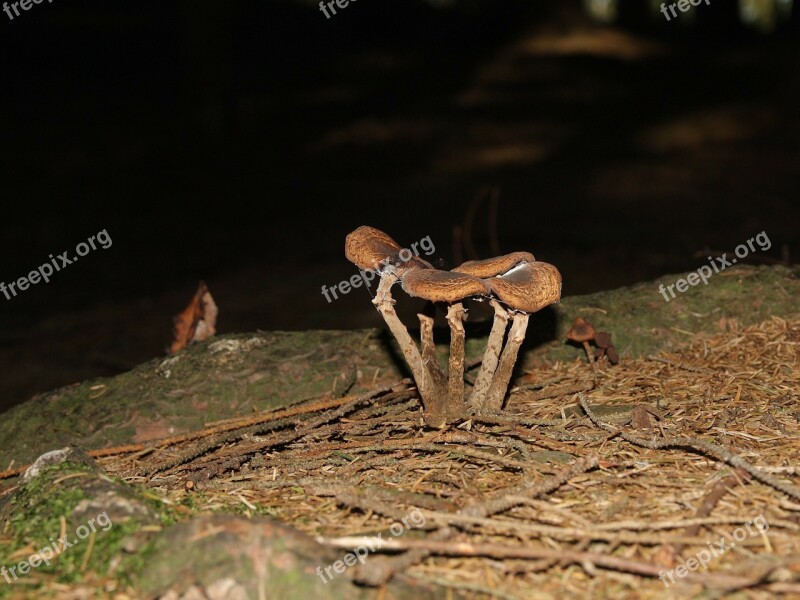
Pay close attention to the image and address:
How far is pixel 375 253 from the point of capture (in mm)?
2961

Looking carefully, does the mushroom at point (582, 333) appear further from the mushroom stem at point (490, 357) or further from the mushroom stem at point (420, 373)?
the mushroom stem at point (420, 373)

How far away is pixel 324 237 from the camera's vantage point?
1109 centimetres

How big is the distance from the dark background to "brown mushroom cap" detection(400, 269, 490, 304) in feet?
9.62

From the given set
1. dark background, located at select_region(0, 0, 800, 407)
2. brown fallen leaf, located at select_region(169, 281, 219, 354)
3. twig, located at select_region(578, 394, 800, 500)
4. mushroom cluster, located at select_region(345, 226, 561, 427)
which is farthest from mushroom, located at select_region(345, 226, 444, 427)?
dark background, located at select_region(0, 0, 800, 407)

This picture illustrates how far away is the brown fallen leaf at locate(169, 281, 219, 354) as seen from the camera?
4488 millimetres

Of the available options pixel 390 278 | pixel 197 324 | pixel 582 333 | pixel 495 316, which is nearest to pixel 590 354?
pixel 582 333

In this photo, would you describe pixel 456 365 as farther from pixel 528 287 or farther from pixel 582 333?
pixel 582 333

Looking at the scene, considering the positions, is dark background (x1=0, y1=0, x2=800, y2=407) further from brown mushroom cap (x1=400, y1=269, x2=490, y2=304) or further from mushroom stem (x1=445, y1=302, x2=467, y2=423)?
brown mushroom cap (x1=400, y1=269, x2=490, y2=304)

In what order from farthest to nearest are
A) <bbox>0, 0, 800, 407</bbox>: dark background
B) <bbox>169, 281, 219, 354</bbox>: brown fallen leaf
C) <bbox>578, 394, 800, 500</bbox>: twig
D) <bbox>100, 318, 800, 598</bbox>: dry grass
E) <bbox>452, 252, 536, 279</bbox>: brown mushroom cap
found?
<bbox>0, 0, 800, 407</bbox>: dark background
<bbox>169, 281, 219, 354</bbox>: brown fallen leaf
<bbox>452, 252, 536, 279</bbox>: brown mushroom cap
<bbox>578, 394, 800, 500</bbox>: twig
<bbox>100, 318, 800, 598</bbox>: dry grass

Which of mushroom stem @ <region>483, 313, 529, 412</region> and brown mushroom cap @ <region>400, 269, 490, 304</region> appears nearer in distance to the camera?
brown mushroom cap @ <region>400, 269, 490, 304</region>

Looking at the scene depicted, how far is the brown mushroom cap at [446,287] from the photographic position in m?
2.69

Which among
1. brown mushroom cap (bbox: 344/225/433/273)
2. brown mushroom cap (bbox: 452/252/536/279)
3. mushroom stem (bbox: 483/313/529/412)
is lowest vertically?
mushroom stem (bbox: 483/313/529/412)

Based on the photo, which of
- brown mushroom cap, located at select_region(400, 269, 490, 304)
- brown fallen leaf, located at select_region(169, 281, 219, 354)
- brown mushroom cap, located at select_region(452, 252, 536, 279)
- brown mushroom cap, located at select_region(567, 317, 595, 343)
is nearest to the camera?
brown mushroom cap, located at select_region(400, 269, 490, 304)

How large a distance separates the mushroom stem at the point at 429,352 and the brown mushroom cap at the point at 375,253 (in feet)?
0.75
